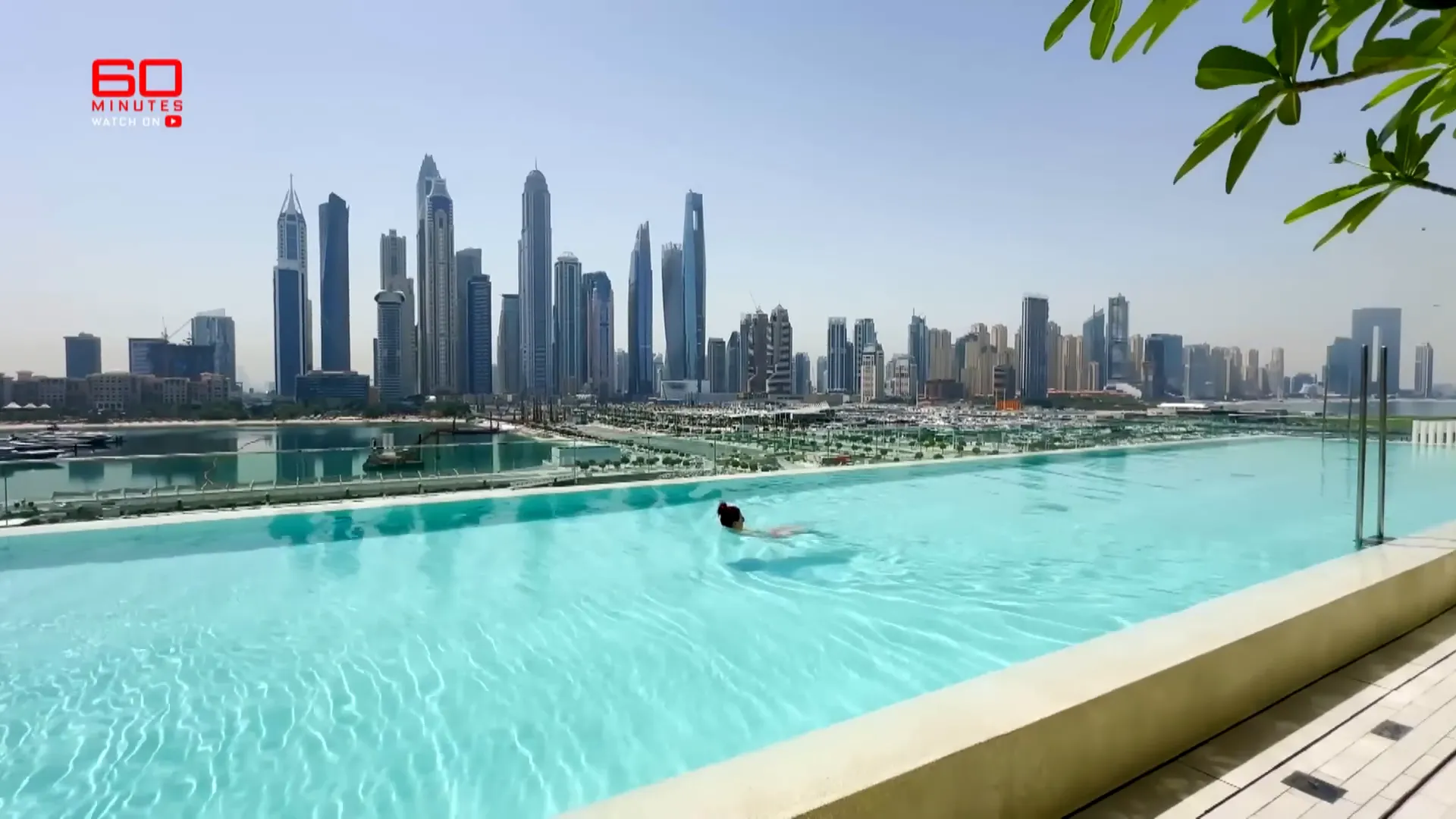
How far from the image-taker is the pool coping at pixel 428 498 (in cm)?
551

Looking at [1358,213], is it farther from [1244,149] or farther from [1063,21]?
[1063,21]

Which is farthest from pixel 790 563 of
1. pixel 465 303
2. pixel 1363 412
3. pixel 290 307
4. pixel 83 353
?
pixel 465 303

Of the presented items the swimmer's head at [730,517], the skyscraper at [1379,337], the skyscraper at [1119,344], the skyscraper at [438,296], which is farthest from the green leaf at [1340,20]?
the skyscraper at [438,296]

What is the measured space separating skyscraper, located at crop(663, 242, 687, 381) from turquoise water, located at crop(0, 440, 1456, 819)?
169 ft

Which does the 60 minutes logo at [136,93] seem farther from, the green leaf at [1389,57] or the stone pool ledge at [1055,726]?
the green leaf at [1389,57]

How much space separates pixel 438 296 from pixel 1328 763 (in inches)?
2400

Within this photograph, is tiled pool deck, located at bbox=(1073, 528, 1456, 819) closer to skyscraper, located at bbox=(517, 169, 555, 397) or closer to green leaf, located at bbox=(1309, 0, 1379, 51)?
green leaf, located at bbox=(1309, 0, 1379, 51)

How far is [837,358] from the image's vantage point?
4244 cm

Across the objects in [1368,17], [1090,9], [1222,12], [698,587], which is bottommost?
[698,587]

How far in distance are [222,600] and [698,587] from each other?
3.01 meters

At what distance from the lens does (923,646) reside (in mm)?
3561

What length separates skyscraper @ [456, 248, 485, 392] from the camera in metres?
52.5

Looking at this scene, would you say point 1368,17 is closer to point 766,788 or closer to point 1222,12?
point 1222,12

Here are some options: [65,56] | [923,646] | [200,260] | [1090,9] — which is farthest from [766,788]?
[200,260]
